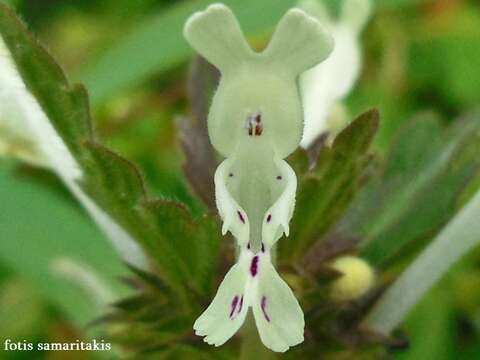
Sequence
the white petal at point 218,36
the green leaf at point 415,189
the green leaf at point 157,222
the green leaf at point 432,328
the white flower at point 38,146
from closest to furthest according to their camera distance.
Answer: the white petal at point 218,36 < the green leaf at point 157,222 < the white flower at point 38,146 < the green leaf at point 415,189 < the green leaf at point 432,328

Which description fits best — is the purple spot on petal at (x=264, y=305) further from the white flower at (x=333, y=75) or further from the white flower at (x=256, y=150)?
the white flower at (x=333, y=75)

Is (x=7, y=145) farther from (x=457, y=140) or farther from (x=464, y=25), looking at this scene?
(x=464, y=25)

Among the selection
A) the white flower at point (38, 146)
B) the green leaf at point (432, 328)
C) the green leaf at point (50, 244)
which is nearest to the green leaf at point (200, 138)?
the white flower at point (38, 146)

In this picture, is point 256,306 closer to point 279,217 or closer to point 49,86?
point 279,217

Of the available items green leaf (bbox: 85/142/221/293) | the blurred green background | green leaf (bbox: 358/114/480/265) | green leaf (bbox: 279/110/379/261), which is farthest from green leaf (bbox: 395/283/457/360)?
green leaf (bbox: 85/142/221/293)

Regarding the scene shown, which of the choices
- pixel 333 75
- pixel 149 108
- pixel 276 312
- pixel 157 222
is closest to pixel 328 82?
pixel 333 75

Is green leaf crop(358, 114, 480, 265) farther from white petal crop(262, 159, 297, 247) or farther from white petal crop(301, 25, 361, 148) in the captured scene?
white petal crop(262, 159, 297, 247)

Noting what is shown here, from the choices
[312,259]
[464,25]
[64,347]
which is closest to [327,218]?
[312,259]
